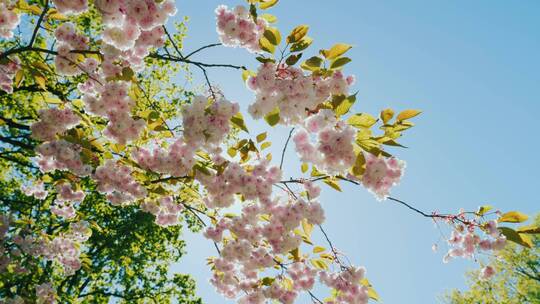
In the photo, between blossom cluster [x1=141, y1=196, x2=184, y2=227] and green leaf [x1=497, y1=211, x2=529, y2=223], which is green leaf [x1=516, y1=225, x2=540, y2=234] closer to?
green leaf [x1=497, y1=211, x2=529, y2=223]

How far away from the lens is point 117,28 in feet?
10.8

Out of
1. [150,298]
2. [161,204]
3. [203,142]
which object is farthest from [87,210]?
[203,142]

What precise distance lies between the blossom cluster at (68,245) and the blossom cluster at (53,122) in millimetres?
4579

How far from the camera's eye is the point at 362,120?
2.89m

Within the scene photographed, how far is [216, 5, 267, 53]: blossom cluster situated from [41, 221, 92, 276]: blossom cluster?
6.48 m

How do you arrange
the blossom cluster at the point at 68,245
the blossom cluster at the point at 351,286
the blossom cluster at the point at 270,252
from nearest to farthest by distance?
the blossom cluster at the point at 270,252
the blossom cluster at the point at 351,286
the blossom cluster at the point at 68,245

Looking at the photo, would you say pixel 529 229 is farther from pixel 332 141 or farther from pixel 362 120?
pixel 332 141

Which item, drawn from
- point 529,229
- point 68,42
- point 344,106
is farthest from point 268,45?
point 529,229

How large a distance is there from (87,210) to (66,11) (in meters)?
13.6

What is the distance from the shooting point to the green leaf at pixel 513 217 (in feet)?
9.87

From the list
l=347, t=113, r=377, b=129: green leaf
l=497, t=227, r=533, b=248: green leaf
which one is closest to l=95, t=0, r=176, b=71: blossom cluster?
l=347, t=113, r=377, b=129: green leaf

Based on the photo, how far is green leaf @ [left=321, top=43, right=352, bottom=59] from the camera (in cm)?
284

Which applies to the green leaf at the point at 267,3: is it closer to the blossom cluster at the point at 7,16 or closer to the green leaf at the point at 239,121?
the green leaf at the point at 239,121

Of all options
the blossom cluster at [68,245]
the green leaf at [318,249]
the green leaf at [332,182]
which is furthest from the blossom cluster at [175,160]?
the blossom cluster at [68,245]
